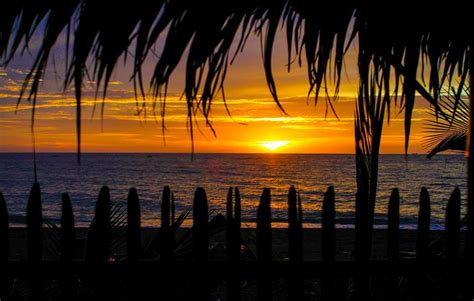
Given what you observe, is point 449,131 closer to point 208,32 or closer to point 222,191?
point 208,32

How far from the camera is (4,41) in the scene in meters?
1.61

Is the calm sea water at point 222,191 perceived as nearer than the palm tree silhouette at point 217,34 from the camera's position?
No

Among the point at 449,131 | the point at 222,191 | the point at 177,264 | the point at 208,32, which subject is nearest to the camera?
the point at 208,32

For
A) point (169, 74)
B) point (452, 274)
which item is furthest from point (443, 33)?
point (169, 74)

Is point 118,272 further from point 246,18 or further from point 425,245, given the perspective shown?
point 425,245

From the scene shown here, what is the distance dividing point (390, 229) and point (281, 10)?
1201 millimetres

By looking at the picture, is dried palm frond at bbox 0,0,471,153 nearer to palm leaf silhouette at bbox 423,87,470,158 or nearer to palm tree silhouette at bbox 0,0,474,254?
palm tree silhouette at bbox 0,0,474,254

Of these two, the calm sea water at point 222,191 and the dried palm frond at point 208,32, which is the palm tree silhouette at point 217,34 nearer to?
the dried palm frond at point 208,32

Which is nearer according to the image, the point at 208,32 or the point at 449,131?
the point at 208,32

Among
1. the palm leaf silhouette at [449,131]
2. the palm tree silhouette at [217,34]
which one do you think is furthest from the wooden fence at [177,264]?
the palm leaf silhouette at [449,131]

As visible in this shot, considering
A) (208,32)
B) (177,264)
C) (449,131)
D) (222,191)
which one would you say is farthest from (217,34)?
(222,191)

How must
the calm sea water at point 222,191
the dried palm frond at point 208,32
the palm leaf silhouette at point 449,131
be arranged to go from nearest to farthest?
the dried palm frond at point 208,32 → the palm leaf silhouette at point 449,131 → the calm sea water at point 222,191

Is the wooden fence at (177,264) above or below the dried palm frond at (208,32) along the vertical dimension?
below

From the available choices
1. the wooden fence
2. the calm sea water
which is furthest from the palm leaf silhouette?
the calm sea water
